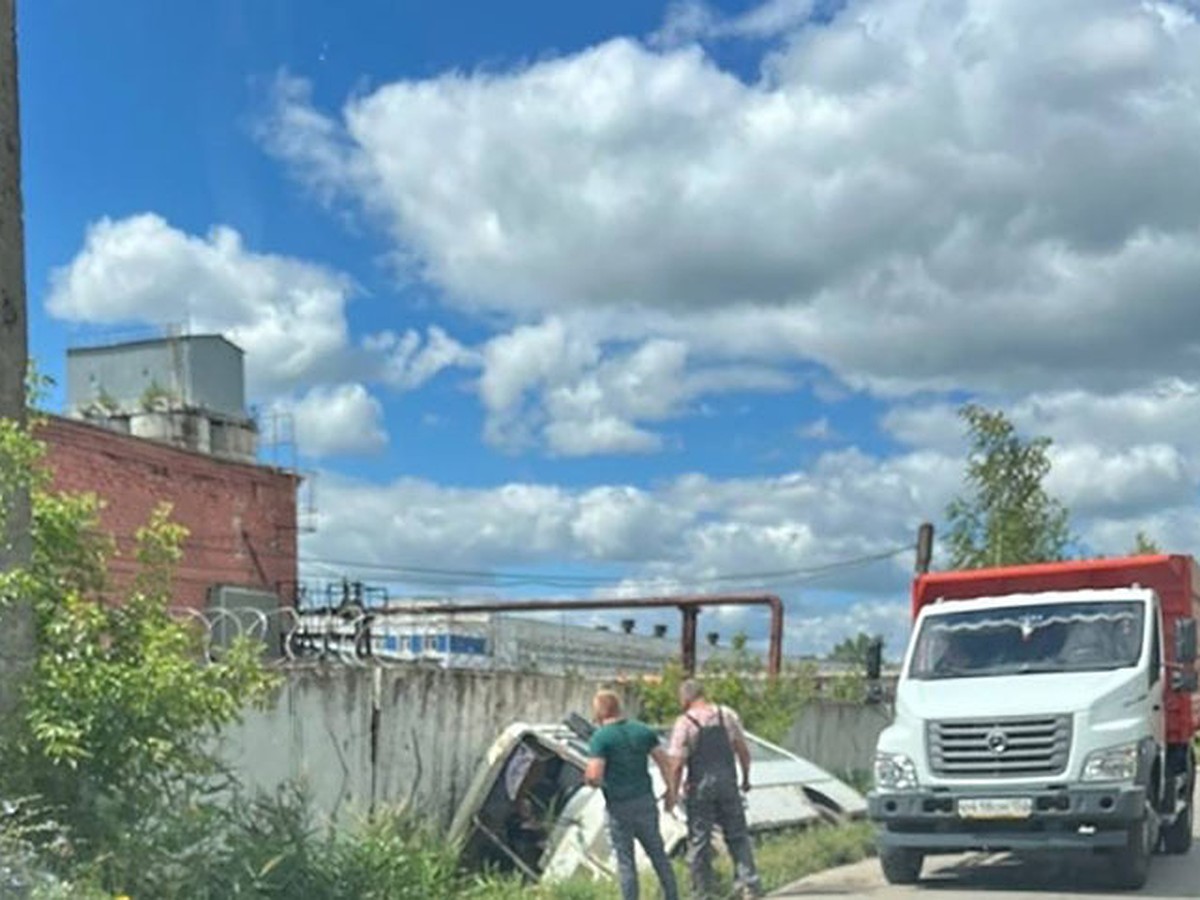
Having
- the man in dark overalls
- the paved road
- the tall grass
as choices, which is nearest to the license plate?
the paved road

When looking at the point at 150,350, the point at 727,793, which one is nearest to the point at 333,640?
the point at 150,350

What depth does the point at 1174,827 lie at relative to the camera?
629 inches

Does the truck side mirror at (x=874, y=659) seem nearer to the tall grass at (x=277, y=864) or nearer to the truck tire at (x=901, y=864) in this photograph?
the truck tire at (x=901, y=864)

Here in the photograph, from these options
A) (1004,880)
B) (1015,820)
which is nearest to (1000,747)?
(1015,820)

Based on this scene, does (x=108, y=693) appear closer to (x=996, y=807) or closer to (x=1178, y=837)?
(x=996, y=807)

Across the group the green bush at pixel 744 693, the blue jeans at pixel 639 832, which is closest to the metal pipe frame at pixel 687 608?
the green bush at pixel 744 693

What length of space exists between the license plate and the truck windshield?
4.71 feet

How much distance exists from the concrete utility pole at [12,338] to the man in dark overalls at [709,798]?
532cm

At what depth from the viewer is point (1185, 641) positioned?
14852 mm

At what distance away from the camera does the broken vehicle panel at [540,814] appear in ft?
44.3

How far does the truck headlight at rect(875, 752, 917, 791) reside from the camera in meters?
13.7

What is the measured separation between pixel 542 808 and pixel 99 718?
621 cm

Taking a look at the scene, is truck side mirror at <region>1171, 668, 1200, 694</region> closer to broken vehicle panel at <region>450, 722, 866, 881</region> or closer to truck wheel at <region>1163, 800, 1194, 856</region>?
truck wheel at <region>1163, 800, 1194, 856</region>

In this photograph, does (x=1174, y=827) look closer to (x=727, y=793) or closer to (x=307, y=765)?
(x=727, y=793)
